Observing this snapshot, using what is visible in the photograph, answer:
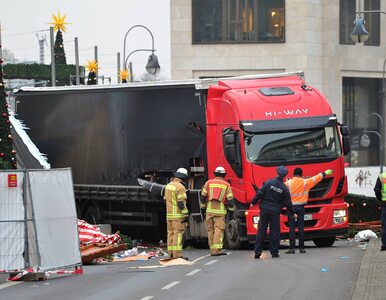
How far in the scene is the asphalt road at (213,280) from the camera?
16.5 meters

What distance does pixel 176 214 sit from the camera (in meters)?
23.5

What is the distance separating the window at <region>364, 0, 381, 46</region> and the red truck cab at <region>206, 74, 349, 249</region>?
47.8 metres

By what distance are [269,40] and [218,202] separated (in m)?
46.3

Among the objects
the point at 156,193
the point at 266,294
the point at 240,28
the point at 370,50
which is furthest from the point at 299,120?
the point at 370,50

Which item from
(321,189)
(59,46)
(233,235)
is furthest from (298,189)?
(59,46)

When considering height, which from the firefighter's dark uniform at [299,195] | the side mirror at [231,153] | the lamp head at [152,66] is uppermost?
the lamp head at [152,66]

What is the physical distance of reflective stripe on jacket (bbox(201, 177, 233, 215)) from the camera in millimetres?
24141

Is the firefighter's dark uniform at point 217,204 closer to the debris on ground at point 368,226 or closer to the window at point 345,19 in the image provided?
the debris on ground at point 368,226

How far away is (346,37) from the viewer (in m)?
72.6

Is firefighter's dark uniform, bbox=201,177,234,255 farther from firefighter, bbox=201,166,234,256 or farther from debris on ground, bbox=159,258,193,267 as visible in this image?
debris on ground, bbox=159,258,193,267

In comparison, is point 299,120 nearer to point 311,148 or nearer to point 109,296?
point 311,148

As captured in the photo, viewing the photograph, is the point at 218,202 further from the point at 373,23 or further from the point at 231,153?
the point at 373,23

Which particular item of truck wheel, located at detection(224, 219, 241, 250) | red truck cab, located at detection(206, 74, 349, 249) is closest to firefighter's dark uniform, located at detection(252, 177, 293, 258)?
red truck cab, located at detection(206, 74, 349, 249)

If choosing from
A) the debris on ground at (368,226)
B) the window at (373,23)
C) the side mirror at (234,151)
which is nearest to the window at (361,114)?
the window at (373,23)
